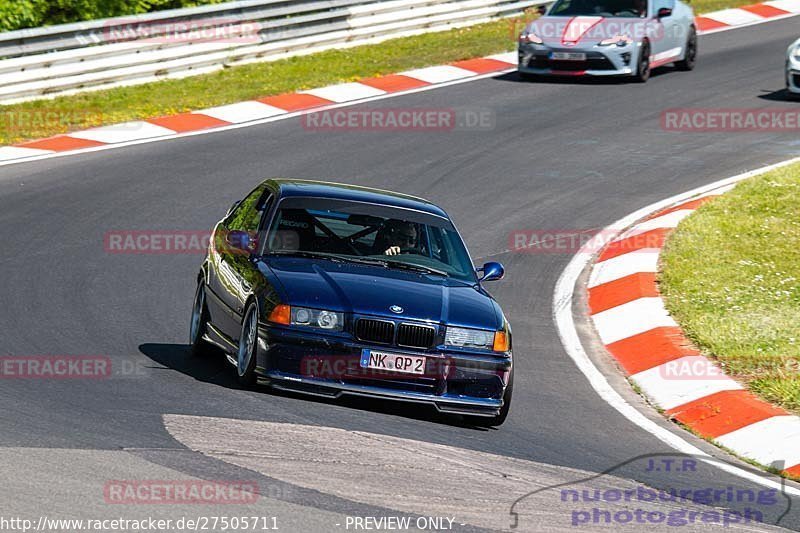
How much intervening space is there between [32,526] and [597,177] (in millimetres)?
12071

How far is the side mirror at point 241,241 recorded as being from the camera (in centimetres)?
951

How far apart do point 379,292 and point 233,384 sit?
1179 mm

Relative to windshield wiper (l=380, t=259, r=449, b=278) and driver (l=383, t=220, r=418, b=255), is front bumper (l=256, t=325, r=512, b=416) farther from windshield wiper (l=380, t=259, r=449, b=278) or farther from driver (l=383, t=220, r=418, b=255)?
driver (l=383, t=220, r=418, b=255)

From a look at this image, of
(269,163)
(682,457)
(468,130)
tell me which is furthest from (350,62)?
(682,457)

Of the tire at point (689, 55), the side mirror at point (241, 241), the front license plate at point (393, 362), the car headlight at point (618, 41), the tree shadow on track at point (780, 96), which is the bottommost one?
the tree shadow on track at point (780, 96)

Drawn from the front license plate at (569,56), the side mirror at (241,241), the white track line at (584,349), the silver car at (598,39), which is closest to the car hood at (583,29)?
the silver car at (598,39)

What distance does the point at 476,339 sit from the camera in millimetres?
8750

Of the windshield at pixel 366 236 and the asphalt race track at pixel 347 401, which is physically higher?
the windshield at pixel 366 236

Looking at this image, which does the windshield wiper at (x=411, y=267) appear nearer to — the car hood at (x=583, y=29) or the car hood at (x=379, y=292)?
the car hood at (x=379, y=292)

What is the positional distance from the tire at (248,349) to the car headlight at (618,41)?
13476 mm

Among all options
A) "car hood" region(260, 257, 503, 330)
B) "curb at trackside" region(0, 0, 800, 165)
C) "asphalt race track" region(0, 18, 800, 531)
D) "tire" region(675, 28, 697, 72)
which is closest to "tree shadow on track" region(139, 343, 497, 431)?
"asphalt race track" region(0, 18, 800, 531)

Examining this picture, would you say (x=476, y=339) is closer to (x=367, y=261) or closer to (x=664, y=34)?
(x=367, y=261)

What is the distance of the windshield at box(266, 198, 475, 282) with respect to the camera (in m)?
9.57

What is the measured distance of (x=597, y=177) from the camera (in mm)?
17094
